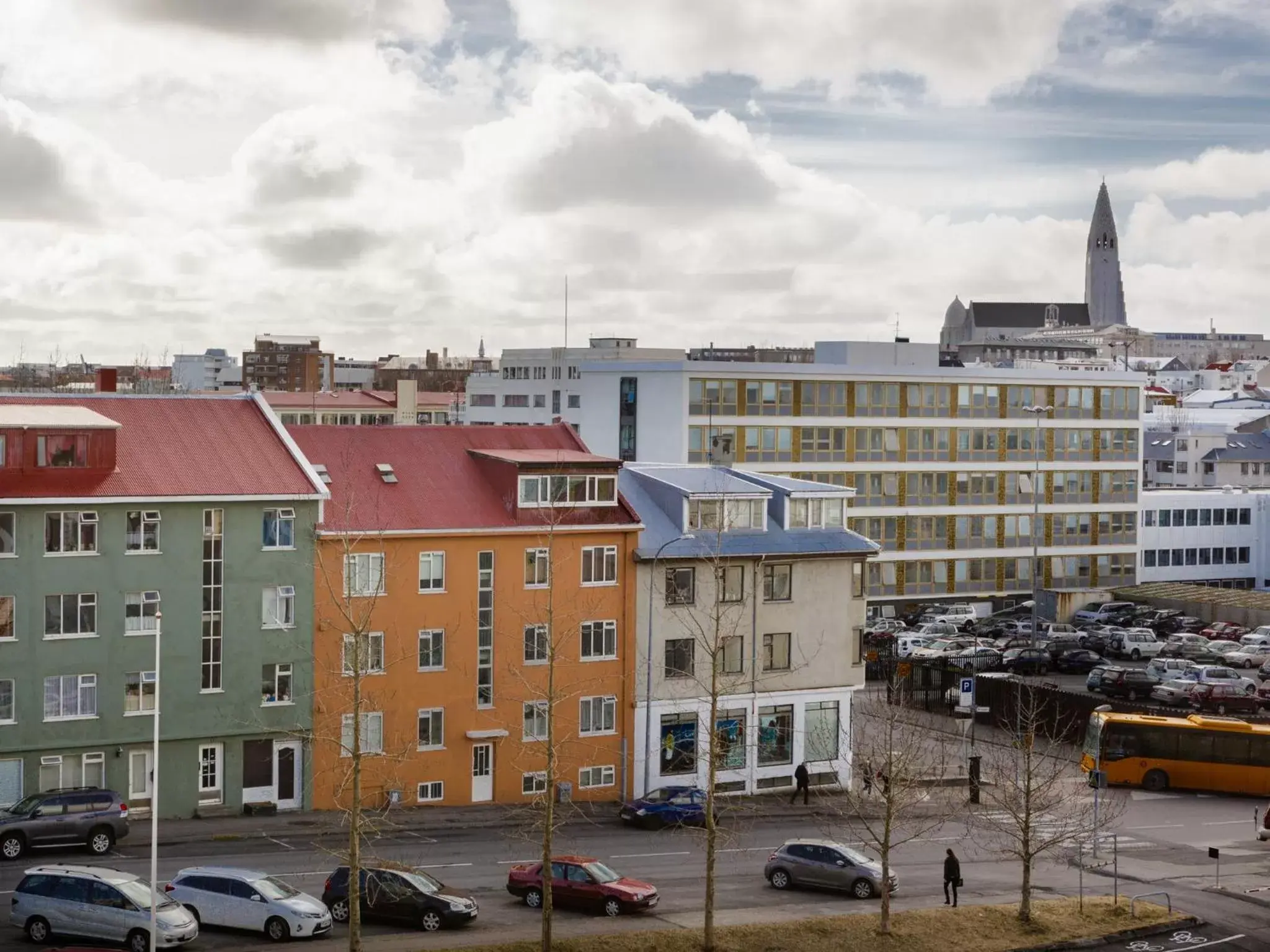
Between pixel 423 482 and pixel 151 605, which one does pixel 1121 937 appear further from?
pixel 151 605

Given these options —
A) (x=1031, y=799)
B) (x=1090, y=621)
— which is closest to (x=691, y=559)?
(x=1031, y=799)

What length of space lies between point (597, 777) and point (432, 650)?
25.2 ft

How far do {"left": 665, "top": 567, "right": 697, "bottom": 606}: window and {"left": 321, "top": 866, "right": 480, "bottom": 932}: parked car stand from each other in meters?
20.6

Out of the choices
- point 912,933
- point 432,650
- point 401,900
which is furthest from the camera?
point 432,650

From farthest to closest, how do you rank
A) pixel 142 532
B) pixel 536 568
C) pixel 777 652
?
pixel 777 652 → pixel 536 568 → pixel 142 532

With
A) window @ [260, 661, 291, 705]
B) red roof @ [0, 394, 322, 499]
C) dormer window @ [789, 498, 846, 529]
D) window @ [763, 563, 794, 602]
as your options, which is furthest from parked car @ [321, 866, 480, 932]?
dormer window @ [789, 498, 846, 529]

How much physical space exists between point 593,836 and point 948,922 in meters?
13.8

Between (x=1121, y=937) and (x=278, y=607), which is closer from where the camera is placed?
(x=1121, y=937)

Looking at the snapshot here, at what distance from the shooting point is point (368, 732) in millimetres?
54188

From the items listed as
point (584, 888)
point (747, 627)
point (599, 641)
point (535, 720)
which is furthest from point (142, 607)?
point (747, 627)

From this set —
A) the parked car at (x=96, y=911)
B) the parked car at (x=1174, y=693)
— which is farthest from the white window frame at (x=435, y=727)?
the parked car at (x=1174, y=693)

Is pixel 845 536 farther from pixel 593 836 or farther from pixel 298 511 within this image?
pixel 298 511

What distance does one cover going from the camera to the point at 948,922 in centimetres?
4212

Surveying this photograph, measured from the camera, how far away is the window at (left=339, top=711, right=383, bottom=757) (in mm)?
53812
